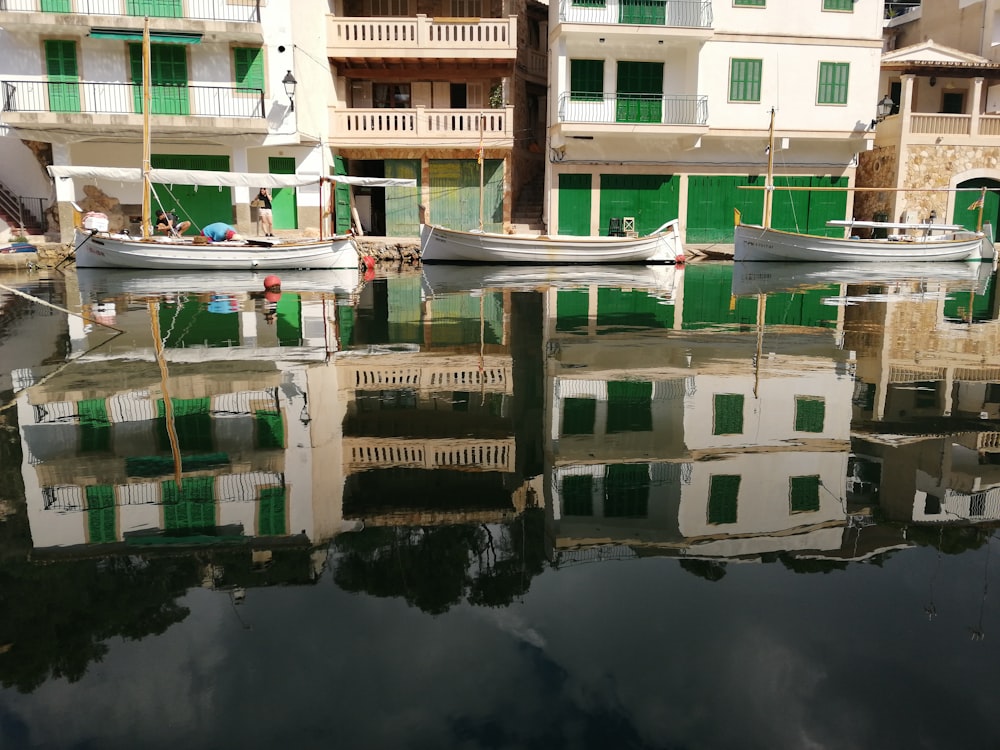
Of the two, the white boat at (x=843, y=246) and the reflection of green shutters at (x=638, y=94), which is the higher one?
the reflection of green shutters at (x=638, y=94)

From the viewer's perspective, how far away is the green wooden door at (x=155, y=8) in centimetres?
2577

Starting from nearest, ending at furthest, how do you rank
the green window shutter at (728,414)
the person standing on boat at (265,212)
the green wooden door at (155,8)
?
1. the green window shutter at (728,414)
2. the green wooden door at (155,8)
3. the person standing on boat at (265,212)

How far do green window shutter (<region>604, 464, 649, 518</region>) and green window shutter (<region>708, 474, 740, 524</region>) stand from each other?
0.37 meters

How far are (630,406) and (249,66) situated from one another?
78.5 feet

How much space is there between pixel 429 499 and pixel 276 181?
2059 centimetres

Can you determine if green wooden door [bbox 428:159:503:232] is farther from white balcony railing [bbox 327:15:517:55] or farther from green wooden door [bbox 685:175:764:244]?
green wooden door [bbox 685:175:764:244]

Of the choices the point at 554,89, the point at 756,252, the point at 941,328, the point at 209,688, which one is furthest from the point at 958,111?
the point at 209,688

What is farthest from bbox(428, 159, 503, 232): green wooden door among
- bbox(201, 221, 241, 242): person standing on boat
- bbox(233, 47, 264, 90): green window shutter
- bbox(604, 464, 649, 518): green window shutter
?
bbox(604, 464, 649, 518): green window shutter

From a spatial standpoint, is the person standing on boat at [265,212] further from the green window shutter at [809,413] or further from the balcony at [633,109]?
the green window shutter at [809,413]

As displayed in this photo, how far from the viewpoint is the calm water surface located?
3014 millimetres

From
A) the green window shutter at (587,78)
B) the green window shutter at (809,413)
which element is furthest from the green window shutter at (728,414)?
the green window shutter at (587,78)

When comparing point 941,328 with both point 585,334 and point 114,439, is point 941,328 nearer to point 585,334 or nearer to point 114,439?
point 585,334

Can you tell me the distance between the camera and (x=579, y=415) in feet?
23.5

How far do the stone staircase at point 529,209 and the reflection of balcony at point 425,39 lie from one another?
18.4 feet
